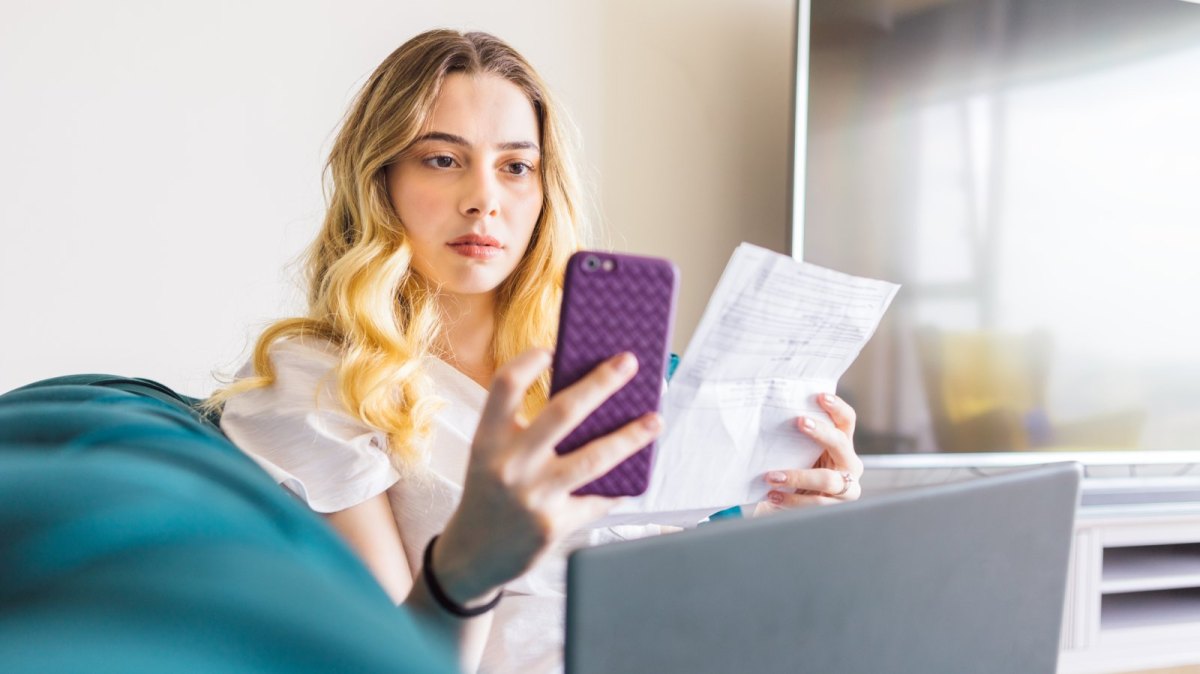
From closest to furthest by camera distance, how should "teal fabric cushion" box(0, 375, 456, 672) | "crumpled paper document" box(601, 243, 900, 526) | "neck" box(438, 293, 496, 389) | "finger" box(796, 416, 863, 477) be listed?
"teal fabric cushion" box(0, 375, 456, 672)
"crumpled paper document" box(601, 243, 900, 526)
"finger" box(796, 416, 863, 477)
"neck" box(438, 293, 496, 389)

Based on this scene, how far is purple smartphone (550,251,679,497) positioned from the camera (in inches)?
22.2

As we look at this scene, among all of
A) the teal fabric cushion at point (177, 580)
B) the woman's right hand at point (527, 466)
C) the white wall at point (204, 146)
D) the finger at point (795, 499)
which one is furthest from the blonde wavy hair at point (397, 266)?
the teal fabric cushion at point (177, 580)

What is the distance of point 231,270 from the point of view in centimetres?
184

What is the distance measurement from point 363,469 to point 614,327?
0.51m

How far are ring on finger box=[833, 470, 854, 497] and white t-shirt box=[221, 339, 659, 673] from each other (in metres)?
0.28

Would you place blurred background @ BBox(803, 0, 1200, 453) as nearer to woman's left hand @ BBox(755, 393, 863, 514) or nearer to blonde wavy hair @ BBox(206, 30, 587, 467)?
blonde wavy hair @ BBox(206, 30, 587, 467)

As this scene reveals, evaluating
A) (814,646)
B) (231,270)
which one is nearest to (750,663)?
(814,646)

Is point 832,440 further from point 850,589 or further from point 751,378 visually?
point 850,589

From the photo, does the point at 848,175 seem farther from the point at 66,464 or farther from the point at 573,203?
the point at 66,464

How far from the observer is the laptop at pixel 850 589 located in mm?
393

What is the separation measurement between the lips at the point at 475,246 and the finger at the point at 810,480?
17.8 inches

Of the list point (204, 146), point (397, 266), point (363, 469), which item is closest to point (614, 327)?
point (363, 469)

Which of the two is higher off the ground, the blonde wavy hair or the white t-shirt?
the blonde wavy hair

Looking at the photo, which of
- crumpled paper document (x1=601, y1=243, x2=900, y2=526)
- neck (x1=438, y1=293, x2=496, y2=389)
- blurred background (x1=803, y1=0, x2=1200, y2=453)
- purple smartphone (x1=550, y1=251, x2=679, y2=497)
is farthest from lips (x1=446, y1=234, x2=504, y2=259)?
blurred background (x1=803, y1=0, x2=1200, y2=453)
